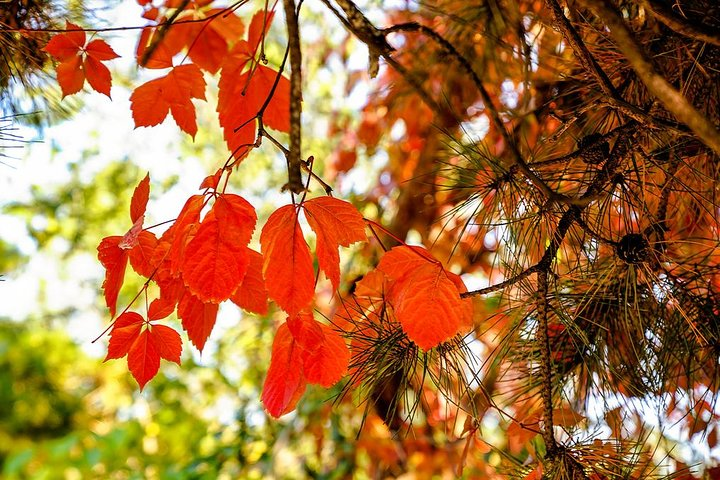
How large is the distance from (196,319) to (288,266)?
0.52 feet

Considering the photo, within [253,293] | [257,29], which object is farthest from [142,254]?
[257,29]

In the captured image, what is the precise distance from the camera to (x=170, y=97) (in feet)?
2.75

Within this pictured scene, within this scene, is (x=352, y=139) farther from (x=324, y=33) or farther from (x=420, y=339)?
(x=420, y=339)

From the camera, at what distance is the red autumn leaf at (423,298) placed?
24.5 inches

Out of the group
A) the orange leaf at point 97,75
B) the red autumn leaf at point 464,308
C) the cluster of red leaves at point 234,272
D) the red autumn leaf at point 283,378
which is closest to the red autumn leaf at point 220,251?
the cluster of red leaves at point 234,272

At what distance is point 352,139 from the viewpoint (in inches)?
108

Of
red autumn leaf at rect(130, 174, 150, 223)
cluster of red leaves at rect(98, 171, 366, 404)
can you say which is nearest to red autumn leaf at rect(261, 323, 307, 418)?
cluster of red leaves at rect(98, 171, 366, 404)

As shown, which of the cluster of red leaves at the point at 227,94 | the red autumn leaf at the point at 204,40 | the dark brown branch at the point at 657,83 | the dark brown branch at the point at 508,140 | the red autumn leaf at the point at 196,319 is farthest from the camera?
the red autumn leaf at the point at 204,40

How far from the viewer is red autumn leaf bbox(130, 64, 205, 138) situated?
0.83 meters

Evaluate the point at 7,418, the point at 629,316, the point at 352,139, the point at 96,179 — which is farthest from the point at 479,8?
the point at 7,418

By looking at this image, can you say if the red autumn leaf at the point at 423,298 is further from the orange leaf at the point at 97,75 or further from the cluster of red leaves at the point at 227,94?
the orange leaf at the point at 97,75

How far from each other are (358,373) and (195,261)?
255 mm

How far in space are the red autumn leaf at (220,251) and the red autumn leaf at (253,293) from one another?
3.4 inches

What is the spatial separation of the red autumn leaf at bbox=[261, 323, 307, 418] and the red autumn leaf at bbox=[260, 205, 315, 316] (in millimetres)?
97
